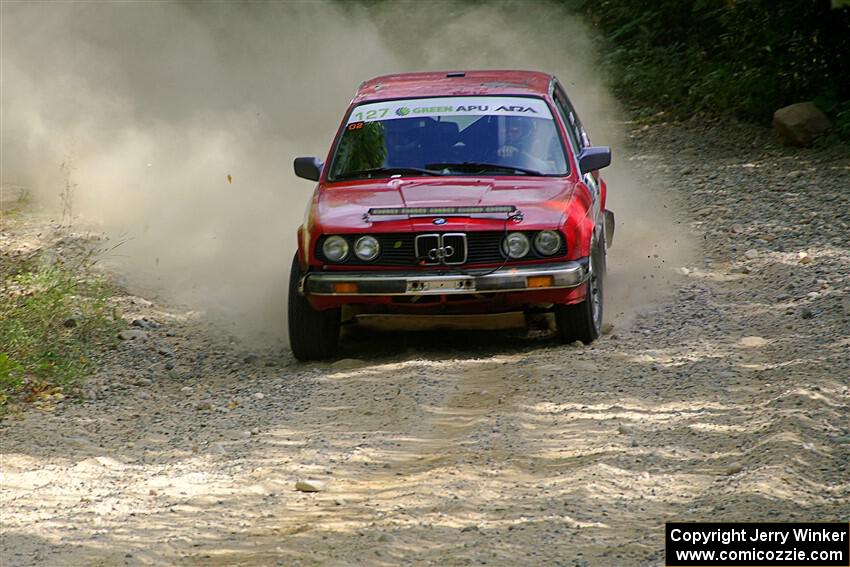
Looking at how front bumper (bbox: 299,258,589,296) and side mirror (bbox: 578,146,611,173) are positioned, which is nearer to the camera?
front bumper (bbox: 299,258,589,296)

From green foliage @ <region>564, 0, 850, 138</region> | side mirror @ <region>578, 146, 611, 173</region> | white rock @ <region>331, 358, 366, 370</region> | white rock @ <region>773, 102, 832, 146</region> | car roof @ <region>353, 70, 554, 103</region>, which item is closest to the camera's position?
white rock @ <region>331, 358, 366, 370</region>

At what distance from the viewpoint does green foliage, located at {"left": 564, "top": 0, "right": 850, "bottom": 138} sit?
15.4 m

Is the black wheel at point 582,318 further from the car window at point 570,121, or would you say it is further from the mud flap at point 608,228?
the mud flap at point 608,228

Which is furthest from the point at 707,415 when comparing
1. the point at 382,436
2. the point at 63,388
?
the point at 63,388

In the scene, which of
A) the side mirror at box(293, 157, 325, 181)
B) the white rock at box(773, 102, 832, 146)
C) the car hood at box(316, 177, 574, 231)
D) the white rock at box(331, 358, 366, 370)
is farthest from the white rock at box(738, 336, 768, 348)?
the white rock at box(773, 102, 832, 146)

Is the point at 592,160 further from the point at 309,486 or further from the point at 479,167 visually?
the point at 309,486

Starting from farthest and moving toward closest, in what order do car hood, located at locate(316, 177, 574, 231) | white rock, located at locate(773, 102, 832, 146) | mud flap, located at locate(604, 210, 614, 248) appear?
white rock, located at locate(773, 102, 832, 146)
mud flap, located at locate(604, 210, 614, 248)
car hood, located at locate(316, 177, 574, 231)

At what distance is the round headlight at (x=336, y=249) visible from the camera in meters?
8.55

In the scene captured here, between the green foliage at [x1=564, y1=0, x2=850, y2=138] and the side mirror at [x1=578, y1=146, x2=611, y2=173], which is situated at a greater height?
the green foliage at [x1=564, y1=0, x2=850, y2=138]

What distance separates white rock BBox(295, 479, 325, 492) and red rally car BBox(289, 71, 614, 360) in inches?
89.5

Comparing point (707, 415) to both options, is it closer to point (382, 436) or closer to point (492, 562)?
point (382, 436)

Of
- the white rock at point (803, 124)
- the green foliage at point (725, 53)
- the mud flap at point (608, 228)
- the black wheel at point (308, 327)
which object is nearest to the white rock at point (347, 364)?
the black wheel at point (308, 327)

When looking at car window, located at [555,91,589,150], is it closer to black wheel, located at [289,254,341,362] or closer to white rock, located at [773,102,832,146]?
black wheel, located at [289,254,341,362]

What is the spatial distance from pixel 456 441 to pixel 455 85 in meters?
3.88
